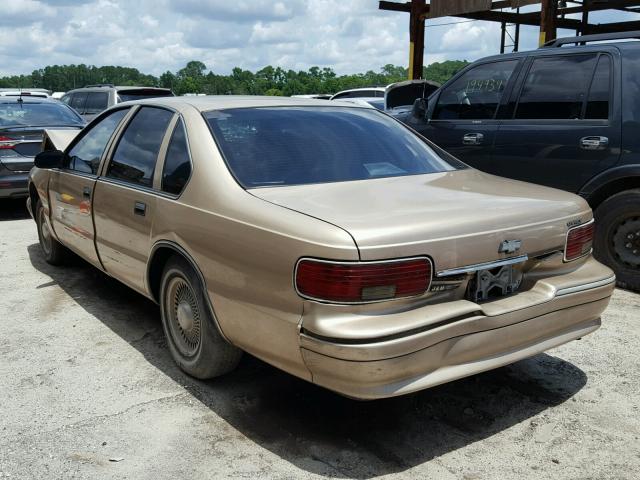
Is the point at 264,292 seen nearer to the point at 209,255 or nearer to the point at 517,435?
the point at 209,255

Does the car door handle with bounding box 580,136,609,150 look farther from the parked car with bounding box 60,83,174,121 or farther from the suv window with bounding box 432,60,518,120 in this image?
the parked car with bounding box 60,83,174,121

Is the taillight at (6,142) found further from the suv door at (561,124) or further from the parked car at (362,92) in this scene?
the parked car at (362,92)

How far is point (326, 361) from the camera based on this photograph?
267cm

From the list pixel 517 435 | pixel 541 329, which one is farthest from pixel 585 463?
pixel 541 329

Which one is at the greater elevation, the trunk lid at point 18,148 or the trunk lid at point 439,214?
the trunk lid at point 439,214

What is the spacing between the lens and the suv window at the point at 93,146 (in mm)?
4789

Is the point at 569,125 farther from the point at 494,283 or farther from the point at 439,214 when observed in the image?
the point at 439,214

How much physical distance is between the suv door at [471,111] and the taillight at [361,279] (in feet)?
12.6

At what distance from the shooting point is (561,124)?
5.76 meters

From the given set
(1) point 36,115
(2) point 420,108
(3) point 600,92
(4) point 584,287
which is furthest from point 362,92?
(4) point 584,287

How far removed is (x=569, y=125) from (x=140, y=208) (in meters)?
3.69

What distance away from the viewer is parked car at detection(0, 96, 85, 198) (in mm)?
8609

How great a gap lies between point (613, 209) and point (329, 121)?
9.12 ft

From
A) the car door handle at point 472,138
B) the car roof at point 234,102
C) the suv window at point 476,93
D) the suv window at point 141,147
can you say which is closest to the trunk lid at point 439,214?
the car roof at point 234,102
